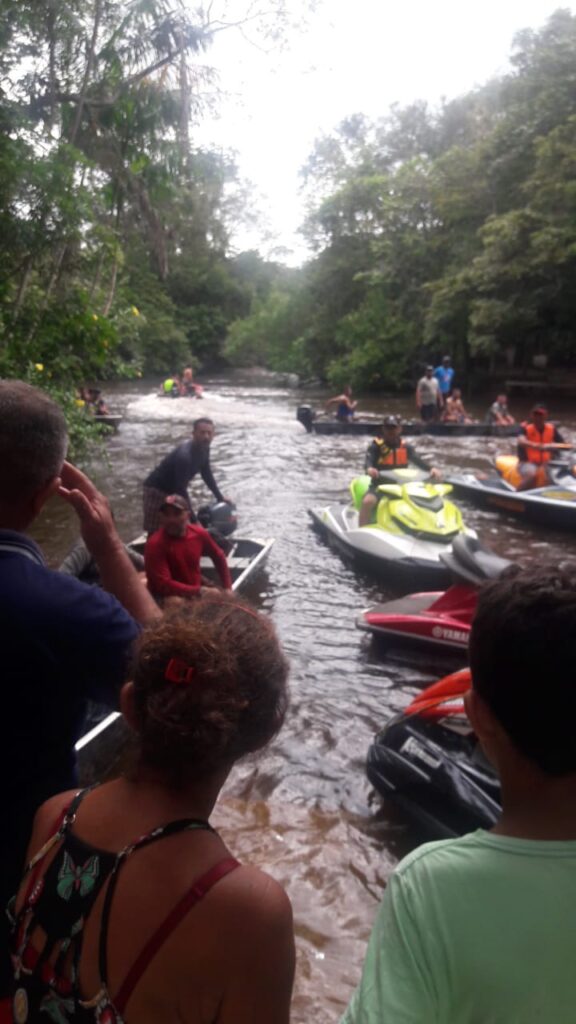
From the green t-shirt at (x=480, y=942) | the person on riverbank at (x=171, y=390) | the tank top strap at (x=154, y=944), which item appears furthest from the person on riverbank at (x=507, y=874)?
the person on riverbank at (x=171, y=390)

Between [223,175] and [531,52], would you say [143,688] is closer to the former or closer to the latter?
[223,175]

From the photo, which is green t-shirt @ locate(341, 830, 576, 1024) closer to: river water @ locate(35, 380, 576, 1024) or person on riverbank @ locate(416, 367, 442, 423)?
river water @ locate(35, 380, 576, 1024)

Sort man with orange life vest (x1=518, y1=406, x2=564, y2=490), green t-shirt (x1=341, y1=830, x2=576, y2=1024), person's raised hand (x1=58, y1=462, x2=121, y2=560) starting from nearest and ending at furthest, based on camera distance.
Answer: green t-shirt (x1=341, y1=830, x2=576, y2=1024)
person's raised hand (x1=58, y1=462, x2=121, y2=560)
man with orange life vest (x1=518, y1=406, x2=564, y2=490)

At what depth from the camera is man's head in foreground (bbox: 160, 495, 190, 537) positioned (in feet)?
18.0

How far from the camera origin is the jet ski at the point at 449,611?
5.79m

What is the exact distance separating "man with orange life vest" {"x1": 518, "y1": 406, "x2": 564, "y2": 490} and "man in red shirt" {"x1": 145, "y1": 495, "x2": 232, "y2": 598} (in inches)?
269

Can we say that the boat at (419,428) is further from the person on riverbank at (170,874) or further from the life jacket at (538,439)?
the person on riverbank at (170,874)

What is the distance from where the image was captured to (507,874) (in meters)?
1.20

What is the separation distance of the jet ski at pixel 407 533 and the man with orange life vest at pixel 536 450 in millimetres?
3066

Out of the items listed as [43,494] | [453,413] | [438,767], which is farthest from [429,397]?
[43,494]

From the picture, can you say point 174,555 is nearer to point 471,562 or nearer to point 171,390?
point 471,562

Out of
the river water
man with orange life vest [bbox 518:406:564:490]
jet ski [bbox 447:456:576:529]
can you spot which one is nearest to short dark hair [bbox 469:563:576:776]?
the river water

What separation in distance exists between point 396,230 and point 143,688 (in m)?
37.3

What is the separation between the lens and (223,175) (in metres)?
12.8
